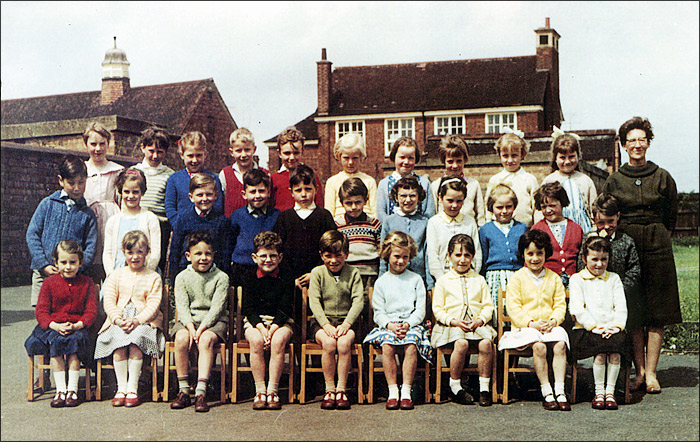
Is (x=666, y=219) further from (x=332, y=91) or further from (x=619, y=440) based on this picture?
(x=332, y=91)

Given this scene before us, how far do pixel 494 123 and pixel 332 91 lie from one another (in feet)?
23.9

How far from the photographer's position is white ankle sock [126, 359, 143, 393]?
5.24 metres

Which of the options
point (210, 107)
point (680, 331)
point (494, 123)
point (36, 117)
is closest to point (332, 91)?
point (494, 123)

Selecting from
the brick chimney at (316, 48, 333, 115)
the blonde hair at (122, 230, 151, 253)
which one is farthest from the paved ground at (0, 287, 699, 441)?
the brick chimney at (316, 48, 333, 115)

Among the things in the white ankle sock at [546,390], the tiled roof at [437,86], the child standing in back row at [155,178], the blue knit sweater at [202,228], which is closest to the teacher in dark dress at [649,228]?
the white ankle sock at [546,390]

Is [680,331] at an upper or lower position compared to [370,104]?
lower

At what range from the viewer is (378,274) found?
592 cm

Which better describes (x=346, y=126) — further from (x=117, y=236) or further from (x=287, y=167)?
(x=117, y=236)

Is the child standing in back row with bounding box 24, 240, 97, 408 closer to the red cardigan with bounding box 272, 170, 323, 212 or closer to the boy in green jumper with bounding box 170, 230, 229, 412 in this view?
the boy in green jumper with bounding box 170, 230, 229, 412

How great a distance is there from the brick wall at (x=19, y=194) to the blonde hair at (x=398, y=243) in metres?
8.43

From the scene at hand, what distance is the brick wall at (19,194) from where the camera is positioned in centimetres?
1220

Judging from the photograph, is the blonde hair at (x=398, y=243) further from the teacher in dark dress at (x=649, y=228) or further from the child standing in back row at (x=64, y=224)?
the child standing in back row at (x=64, y=224)

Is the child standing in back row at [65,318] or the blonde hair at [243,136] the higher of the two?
the blonde hair at [243,136]

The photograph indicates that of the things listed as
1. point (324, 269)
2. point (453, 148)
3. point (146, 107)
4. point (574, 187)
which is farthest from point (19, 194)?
point (574, 187)
